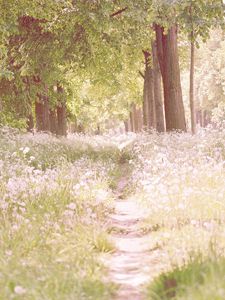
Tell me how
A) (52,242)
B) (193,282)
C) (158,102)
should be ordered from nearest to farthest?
(193,282) → (52,242) → (158,102)

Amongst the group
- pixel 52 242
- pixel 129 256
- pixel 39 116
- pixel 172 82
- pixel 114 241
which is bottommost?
pixel 129 256

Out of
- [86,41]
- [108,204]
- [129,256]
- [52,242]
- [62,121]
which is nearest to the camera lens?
[52,242]

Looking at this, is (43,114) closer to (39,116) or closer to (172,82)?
(39,116)

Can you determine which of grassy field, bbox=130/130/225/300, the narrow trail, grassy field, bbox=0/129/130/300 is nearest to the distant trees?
grassy field, bbox=130/130/225/300

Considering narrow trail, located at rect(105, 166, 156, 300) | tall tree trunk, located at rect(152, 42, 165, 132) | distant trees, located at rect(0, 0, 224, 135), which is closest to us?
narrow trail, located at rect(105, 166, 156, 300)

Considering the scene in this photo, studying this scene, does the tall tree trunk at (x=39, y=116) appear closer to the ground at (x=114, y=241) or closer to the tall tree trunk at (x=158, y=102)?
the tall tree trunk at (x=158, y=102)

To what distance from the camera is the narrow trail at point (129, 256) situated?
5.56 meters

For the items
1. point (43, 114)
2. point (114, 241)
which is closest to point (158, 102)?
point (43, 114)

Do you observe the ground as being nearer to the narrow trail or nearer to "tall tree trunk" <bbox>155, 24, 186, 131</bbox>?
the narrow trail

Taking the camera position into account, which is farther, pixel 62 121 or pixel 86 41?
pixel 62 121

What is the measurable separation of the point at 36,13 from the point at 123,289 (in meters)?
15.4

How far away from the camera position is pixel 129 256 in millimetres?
6953

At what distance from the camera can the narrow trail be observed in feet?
18.2

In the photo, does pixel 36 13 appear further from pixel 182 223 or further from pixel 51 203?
pixel 182 223
